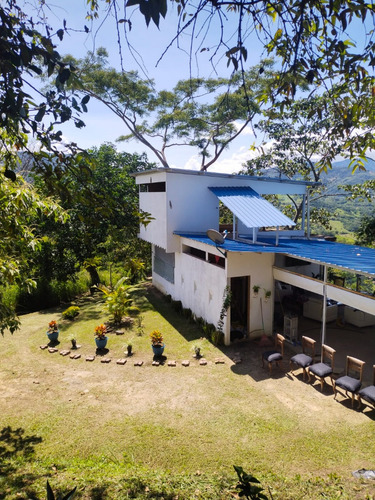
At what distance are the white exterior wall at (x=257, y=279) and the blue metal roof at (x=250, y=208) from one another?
1.20 metres

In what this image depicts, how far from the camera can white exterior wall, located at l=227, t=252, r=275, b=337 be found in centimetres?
1191

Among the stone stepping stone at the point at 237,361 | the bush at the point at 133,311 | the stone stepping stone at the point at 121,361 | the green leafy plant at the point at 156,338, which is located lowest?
the stone stepping stone at the point at 121,361

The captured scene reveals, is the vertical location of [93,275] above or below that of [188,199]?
below

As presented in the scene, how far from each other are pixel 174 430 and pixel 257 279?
6.29 meters

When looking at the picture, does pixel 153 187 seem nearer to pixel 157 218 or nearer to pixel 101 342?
pixel 157 218

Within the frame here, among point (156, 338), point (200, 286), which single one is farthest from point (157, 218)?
point (156, 338)

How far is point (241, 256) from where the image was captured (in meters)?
11.9

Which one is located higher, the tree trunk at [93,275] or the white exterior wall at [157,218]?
the white exterior wall at [157,218]

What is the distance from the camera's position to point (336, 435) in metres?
7.21

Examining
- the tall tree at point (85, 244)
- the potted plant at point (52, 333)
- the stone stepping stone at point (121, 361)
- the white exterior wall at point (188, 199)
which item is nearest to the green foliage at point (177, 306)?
the white exterior wall at point (188, 199)

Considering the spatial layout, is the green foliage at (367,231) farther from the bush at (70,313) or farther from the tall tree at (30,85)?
the tall tree at (30,85)

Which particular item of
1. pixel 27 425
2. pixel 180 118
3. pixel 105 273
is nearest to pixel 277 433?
pixel 27 425

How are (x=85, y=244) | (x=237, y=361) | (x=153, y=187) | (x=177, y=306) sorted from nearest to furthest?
1. (x=237, y=361)
2. (x=177, y=306)
3. (x=85, y=244)
4. (x=153, y=187)

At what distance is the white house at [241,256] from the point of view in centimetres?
1115
